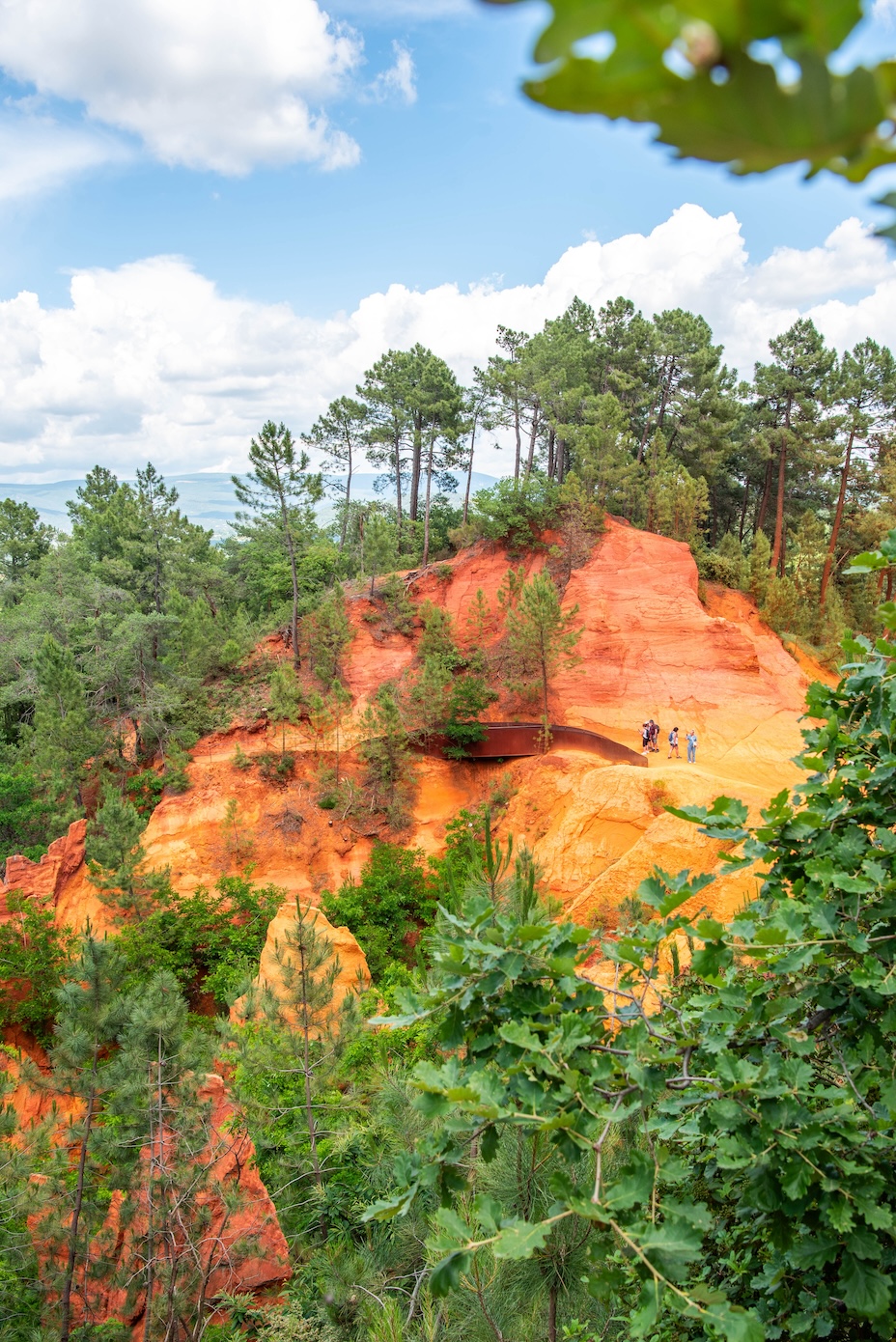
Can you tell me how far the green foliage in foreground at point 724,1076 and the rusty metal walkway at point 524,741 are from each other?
18.0 metres

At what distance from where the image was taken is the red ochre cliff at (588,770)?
15406mm

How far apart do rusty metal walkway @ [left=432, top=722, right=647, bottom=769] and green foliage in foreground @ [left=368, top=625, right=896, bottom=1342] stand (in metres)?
18.0

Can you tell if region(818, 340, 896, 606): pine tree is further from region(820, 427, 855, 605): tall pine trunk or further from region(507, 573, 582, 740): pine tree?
region(507, 573, 582, 740): pine tree

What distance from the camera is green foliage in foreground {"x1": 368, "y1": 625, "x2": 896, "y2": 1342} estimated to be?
68.3 inches

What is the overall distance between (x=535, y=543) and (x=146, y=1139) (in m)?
24.1

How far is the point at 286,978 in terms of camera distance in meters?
8.70

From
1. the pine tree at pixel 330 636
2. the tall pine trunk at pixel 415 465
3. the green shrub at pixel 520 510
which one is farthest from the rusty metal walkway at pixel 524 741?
the tall pine trunk at pixel 415 465

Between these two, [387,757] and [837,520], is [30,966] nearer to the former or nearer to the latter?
[387,757]

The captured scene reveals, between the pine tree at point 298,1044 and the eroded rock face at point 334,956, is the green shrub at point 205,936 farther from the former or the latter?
the pine tree at point 298,1044

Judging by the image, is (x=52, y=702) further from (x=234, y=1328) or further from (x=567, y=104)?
(x=567, y=104)

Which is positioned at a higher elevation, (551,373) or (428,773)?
(551,373)

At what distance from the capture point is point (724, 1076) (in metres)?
1.87

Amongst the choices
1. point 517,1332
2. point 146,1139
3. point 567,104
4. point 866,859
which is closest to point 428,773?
point 146,1139

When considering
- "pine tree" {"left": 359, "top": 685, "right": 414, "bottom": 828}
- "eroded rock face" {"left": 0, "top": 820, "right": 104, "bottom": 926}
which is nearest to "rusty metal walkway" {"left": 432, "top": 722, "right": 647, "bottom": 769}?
"pine tree" {"left": 359, "top": 685, "right": 414, "bottom": 828}
